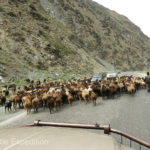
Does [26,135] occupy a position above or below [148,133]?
above

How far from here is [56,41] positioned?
145 ft

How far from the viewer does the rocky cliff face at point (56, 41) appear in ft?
108

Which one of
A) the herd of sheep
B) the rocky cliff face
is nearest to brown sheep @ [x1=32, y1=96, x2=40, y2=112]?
the herd of sheep

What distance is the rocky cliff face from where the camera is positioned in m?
33.0

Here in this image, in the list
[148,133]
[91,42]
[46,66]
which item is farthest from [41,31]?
[148,133]

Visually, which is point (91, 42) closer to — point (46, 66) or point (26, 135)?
point (46, 66)

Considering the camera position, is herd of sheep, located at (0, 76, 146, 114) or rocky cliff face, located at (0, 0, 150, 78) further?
rocky cliff face, located at (0, 0, 150, 78)

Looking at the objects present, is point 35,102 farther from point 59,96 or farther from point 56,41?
point 56,41

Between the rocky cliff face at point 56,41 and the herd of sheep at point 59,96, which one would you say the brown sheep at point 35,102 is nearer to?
the herd of sheep at point 59,96

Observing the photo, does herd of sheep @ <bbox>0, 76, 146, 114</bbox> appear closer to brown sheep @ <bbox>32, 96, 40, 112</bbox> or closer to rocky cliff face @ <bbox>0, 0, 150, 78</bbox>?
brown sheep @ <bbox>32, 96, 40, 112</bbox>

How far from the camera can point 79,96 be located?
13.5 meters

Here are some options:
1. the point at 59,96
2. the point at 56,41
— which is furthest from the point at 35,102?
the point at 56,41

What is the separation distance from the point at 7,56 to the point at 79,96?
21.5m

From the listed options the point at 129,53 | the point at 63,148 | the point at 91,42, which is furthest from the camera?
the point at 129,53
